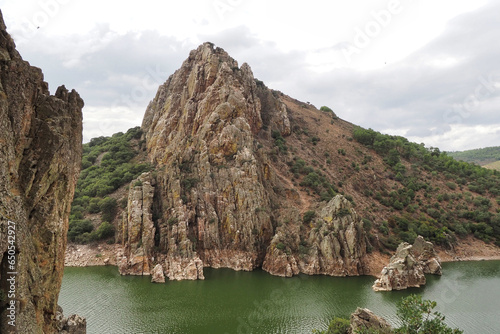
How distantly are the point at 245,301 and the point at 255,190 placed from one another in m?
24.0

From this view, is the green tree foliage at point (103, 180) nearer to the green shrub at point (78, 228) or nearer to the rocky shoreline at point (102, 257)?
the green shrub at point (78, 228)

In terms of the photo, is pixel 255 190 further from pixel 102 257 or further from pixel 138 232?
pixel 102 257

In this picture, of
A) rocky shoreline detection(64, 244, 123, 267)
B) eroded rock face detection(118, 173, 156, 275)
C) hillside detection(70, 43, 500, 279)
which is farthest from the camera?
hillside detection(70, 43, 500, 279)

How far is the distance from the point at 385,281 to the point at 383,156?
179 ft

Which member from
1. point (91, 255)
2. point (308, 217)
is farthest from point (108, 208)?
point (308, 217)

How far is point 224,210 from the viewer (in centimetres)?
5569

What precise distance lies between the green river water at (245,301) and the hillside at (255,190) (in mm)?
4223

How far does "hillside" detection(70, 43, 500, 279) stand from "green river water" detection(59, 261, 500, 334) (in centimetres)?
422

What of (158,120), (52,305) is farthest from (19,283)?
(158,120)

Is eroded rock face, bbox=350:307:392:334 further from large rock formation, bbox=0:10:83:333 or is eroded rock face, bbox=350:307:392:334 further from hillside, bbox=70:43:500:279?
hillside, bbox=70:43:500:279

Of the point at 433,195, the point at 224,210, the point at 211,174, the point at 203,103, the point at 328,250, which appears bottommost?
the point at 328,250

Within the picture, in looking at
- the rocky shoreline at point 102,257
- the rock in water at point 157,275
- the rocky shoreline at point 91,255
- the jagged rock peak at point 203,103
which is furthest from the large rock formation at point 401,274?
the rocky shoreline at point 91,255

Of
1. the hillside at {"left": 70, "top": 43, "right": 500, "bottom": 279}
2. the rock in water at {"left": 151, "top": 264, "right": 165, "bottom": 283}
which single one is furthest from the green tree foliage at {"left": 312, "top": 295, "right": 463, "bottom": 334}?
the rock in water at {"left": 151, "top": 264, "right": 165, "bottom": 283}

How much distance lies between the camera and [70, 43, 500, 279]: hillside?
50.1 meters
